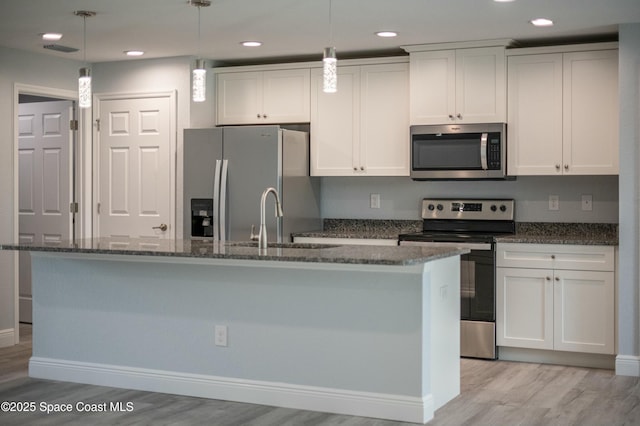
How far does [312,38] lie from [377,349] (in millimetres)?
2550

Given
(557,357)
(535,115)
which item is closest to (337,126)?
(535,115)

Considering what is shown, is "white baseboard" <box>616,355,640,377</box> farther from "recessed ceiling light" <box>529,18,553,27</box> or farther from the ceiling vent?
the ceiling vent

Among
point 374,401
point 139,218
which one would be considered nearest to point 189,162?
point 139,218

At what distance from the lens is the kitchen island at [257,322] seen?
416 cm

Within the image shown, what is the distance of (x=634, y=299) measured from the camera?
5.34 meters

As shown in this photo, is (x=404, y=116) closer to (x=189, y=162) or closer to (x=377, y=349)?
(x=189, y=162)

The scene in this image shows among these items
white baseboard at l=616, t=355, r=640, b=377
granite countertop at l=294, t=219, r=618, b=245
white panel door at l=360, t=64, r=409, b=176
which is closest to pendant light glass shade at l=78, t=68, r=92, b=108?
granite countertop at l=294, t=219, r=618, b=245

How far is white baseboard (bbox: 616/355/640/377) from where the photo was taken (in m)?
5.32

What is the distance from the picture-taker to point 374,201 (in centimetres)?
675

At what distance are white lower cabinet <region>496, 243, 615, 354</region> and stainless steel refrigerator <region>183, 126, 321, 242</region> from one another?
5.27ft

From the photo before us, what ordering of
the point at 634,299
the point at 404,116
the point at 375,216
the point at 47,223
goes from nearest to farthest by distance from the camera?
the point at 634,299, the point at 404,116, the point at 375,216, the point at 47,223

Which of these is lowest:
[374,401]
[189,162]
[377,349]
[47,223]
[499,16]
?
[374,401]

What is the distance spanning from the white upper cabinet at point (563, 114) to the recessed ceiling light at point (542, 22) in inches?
19.0

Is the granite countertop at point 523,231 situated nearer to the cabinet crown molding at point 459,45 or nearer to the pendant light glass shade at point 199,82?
the cabinet crown molding at point 459,45
